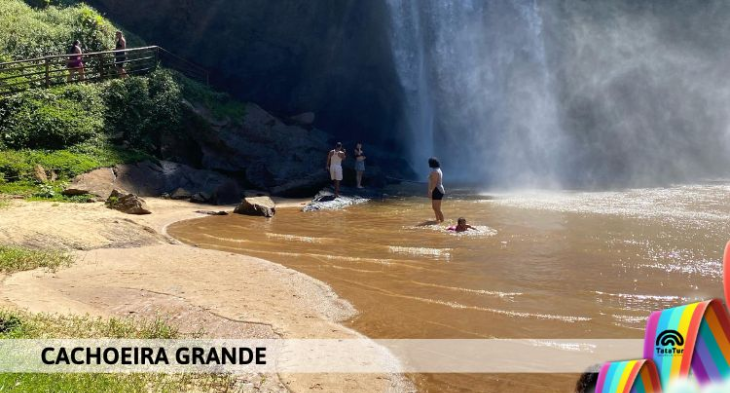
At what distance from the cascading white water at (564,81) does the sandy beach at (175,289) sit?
21.3 meters

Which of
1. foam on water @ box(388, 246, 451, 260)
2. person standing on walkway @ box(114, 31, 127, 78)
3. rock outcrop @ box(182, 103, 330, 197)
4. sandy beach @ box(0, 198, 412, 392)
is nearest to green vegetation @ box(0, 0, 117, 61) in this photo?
person standing on walkway @ box(114, 31, 127, 78)

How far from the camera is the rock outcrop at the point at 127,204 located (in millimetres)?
12586

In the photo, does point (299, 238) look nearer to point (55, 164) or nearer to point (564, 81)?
point (55, 164)

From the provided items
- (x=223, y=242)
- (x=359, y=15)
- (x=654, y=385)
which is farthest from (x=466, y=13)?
(x=654, y=385)

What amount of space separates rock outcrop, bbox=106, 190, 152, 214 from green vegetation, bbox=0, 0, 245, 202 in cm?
87

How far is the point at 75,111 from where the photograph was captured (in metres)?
16.3

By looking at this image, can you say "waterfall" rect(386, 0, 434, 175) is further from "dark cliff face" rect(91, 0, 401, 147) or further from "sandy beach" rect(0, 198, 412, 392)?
"sandy beach" rect(0, 198, 412, 392)

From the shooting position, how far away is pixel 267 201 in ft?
46.8

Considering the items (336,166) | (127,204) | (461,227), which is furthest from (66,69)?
(461,227)

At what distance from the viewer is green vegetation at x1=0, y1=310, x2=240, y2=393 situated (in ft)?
11.2

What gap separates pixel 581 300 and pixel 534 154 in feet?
Answer: 75.0

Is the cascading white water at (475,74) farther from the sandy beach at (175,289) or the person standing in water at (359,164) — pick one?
the sandy beach at (175,289)

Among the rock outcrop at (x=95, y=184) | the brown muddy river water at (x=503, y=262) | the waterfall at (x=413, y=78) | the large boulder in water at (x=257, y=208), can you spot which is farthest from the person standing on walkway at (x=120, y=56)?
the waterfall at (x=413, y=78)

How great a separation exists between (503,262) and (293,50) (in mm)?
22064
